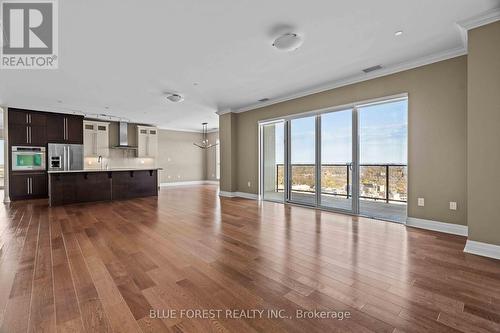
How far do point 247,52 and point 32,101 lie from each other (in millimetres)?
6243

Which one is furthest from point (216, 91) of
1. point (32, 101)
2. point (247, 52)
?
point (32, 101)

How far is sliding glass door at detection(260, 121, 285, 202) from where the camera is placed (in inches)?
247

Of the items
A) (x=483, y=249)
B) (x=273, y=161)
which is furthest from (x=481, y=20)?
(x=273, y=161)

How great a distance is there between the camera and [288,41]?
2973 millimetres

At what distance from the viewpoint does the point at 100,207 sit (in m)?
5.42

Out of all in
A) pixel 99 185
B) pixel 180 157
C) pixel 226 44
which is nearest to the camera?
pixel 226 44

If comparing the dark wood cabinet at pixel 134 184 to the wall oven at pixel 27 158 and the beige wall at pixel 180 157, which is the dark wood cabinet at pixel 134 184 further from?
the beige wall at pixel 180 157

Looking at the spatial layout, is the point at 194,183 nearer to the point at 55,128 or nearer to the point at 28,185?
the point at 55,128

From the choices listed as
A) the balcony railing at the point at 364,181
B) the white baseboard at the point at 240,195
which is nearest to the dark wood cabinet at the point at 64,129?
the white baseboard at the point at 240,195

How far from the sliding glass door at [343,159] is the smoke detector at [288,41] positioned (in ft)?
7.41

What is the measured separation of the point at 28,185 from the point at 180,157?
5.40 metres

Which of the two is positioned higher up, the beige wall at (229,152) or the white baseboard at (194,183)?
the beige wall at (229,152)

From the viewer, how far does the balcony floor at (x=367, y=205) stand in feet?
14.6

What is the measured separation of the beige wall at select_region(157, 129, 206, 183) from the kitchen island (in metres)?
3.27
